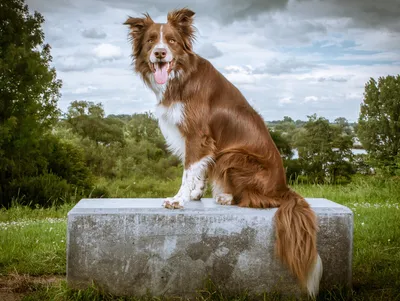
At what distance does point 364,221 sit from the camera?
6.52 metres

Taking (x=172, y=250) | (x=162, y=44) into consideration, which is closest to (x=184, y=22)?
(x=162, y=44)

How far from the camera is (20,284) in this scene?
4.43 metres

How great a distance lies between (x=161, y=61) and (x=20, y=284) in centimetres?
241

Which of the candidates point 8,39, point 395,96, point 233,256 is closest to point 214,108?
point 233,256

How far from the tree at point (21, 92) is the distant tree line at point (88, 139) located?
0.07 ft

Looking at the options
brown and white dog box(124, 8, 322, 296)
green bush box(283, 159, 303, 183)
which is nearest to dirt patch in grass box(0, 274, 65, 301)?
brown and white dog box(124, 8, 322, 296)

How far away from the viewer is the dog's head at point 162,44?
4039mm

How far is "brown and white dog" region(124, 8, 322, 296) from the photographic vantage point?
4.04m

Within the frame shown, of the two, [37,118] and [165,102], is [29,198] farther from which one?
[165,102]

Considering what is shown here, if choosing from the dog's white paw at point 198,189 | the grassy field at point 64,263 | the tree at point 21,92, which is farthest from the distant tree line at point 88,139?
the dog's white paw at point 198,189

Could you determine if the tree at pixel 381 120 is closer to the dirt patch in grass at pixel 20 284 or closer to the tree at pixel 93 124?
the tree at pixel 93 124

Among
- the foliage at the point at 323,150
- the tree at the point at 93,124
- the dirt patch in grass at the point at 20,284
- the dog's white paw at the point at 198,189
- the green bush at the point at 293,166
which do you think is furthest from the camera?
the tree at the point at 93,124

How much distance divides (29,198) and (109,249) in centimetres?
742

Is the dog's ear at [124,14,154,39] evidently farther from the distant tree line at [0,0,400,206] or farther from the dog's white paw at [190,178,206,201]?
the distant tree line at [0,0,400,206]
